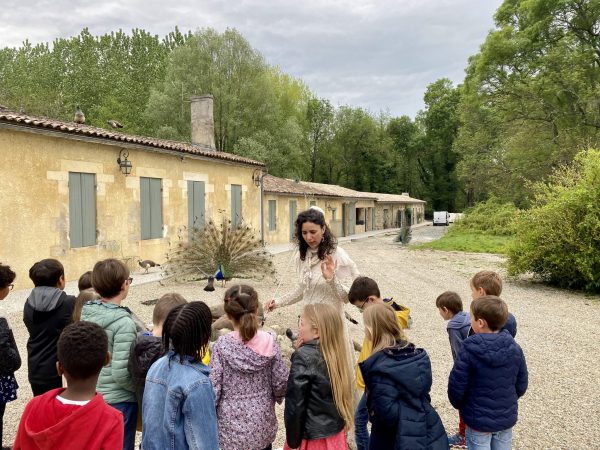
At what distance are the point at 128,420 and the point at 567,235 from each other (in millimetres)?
10650

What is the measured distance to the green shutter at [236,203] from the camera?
17531 mm

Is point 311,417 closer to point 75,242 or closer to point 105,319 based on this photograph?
point 105,319

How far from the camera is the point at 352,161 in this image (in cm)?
5106

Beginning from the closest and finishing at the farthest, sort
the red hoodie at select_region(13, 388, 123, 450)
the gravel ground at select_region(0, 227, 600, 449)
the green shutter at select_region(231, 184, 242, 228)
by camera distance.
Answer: the red hoodie at select_region(13, 388, 123, 450) → the gravel ground at select_region(0, 227, 600, 449) → the green shutter at select_region(231, 184, 242, 228)

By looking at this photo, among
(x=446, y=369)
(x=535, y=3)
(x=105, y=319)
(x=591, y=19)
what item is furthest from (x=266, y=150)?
(x=105, y=319)

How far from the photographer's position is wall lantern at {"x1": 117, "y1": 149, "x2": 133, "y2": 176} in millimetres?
12109

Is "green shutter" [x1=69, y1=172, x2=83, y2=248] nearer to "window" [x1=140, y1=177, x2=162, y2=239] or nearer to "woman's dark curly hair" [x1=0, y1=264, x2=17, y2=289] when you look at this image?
"window" [x1=140, y1=177, x2=162, y2=239]

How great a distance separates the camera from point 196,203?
15.4 meters

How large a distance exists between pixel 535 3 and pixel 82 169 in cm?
2345

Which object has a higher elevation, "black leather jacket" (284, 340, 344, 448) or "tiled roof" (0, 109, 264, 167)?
"tiled roof" (0, 109, 264, 167)

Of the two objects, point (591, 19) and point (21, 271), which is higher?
point (591, 19)

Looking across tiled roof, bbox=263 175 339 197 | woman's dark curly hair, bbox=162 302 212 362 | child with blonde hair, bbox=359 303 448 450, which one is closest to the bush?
child with blonde hair, bbox=359 303 448 450

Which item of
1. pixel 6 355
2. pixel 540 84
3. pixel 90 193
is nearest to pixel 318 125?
pixel 540 84

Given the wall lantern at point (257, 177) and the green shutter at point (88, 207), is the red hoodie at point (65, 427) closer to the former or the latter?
the green shutter at point (88, 207)
